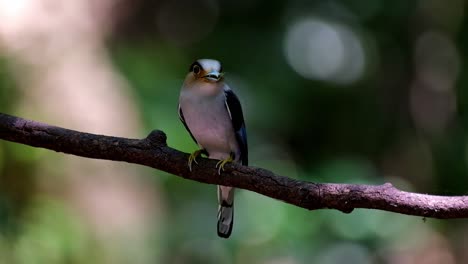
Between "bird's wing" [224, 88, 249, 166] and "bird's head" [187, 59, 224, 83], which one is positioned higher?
"bird's head" [187, 59, 224, 83]

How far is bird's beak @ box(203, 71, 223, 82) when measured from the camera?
310 centimetres

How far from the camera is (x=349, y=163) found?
17.2 feet

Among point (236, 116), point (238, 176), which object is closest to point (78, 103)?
point (236, 116)

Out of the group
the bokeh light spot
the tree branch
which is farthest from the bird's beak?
the bokeh light spot

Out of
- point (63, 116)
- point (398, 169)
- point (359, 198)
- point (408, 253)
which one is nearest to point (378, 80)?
point (398, 169)

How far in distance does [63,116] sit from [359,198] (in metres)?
2.98

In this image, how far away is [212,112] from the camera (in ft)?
10.3

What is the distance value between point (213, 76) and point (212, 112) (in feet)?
0.53

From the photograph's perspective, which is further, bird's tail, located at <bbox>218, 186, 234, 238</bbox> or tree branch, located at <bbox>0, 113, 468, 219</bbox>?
bird's tail, located at <bbox>218, 186, 234, 238</bbox>

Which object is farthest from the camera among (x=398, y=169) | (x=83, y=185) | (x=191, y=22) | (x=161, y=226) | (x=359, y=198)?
(x=191, y=22)

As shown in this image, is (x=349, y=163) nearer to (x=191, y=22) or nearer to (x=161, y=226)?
(x=161, y=226)

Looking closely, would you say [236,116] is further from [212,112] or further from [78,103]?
[78,103]

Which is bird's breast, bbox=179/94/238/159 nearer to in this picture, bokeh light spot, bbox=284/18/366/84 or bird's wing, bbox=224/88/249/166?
bird's wing, bbox=224/88/249/166

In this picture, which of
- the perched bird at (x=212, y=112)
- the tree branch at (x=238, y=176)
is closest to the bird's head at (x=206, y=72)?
the perched bird at (x=212, y=112)
